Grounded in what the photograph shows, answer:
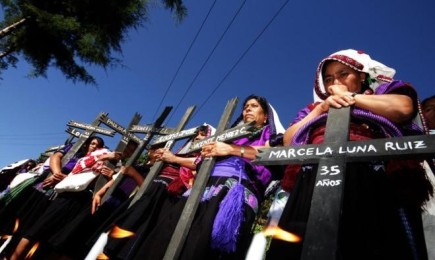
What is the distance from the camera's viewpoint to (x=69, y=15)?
8.79 meters

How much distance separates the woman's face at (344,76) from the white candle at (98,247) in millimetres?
2457

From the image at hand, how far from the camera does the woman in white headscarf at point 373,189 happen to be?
52.2 inches

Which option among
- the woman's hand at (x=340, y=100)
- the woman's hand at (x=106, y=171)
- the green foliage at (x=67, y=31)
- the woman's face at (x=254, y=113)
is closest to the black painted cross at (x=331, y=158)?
the woman's hand at (x=340, y=100)

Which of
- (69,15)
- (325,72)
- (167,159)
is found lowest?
(167,159)

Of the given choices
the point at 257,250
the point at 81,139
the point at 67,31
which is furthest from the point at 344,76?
the point at 67,31

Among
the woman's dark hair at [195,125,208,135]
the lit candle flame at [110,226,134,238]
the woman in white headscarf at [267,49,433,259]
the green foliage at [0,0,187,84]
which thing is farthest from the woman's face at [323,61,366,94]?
the green foliage at [0,0,187,84]

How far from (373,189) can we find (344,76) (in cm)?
108

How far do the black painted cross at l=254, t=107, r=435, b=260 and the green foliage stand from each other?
8.66m

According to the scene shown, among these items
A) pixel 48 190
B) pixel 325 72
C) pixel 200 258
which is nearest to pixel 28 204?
pixel 48 190

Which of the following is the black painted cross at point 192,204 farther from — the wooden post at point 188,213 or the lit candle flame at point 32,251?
the lit candle flame at point 32,251

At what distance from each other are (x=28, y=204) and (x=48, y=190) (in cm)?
38

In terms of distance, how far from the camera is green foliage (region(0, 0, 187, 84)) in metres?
8.42

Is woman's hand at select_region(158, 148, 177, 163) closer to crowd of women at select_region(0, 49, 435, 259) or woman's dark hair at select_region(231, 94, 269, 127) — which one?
crowd of women at select_region(0, 49, 435, 259)

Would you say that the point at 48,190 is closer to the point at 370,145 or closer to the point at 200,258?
the point at 200,258
